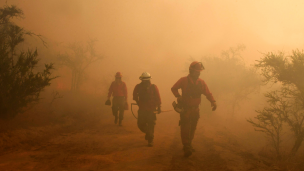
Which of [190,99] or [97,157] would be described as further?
[190,99]

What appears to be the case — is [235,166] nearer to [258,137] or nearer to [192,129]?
[192,129]

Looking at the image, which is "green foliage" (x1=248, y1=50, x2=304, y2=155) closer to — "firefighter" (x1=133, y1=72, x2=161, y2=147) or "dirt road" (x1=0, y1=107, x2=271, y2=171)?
"dirt road" (x1=0, y1=107, x2=271, y2=171)

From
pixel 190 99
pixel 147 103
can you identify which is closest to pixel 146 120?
pixel 147 103

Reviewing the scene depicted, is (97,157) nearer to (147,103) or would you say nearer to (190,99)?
(147,103)

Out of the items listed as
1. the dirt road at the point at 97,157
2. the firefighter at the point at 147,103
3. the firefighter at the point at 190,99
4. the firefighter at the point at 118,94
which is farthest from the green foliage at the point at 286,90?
the firefighter at the point at 118,94

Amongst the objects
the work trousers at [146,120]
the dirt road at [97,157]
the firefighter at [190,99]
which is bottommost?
the dirt road at [97,157]

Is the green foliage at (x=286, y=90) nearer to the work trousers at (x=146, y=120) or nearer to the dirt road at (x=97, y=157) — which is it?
the dirt road at (x=97, y=157)

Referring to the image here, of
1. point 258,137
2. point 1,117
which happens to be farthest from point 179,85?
point 258,137

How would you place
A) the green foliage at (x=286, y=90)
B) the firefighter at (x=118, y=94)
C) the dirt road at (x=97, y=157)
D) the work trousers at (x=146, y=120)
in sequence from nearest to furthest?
1. the dirt road at (x=97, y=157)
2. the work trousers at (x=146, y=120)
3. the green foliage at (x=286, y=90)
4. the firefighter at (x=118, y=94)

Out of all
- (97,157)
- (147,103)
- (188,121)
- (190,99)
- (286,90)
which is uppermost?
(286,90)

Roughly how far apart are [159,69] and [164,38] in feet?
236

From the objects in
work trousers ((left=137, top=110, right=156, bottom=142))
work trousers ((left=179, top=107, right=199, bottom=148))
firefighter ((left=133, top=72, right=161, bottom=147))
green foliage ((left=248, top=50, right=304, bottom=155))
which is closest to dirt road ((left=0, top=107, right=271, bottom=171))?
work trousers ((left=179, top=107, right=199, bottom=148))

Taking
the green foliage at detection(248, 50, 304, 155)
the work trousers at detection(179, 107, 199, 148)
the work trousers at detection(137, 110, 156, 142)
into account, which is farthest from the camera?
the green foliage at detection(248, 50, 304, 155)

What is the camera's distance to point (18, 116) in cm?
720
